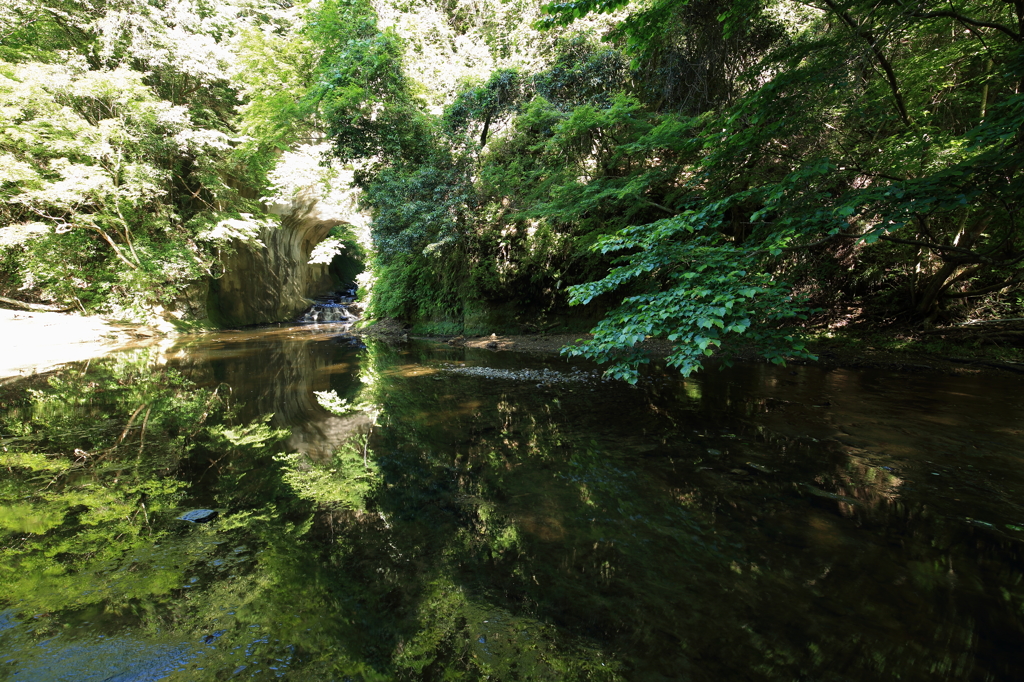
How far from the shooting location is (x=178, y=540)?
2.60m

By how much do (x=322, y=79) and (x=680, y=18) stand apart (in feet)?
30.6

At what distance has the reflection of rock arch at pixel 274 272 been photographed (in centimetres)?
1867

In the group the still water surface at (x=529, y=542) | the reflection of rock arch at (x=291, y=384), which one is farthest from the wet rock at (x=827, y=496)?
the reflection of rock arch at (x=291, y=384)

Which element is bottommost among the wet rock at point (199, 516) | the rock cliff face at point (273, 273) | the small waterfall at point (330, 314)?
the wet rock at point (199, 516)

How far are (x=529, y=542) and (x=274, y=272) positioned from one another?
22072 millimetres

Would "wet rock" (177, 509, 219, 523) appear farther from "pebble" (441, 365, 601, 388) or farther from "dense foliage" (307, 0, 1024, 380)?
"pebble" (441, 365, 601, 388)

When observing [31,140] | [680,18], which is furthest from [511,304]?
[31,140]

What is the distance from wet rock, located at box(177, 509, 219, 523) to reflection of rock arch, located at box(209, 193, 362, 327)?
57.4 feet

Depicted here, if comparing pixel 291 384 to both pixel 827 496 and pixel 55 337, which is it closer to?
pixel 827 496

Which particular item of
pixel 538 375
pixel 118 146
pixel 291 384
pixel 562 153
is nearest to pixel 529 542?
pixel 538 375

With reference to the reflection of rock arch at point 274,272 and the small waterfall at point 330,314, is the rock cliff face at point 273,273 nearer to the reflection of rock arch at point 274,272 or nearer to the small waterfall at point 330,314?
the reflection of rock arch at point 274,272

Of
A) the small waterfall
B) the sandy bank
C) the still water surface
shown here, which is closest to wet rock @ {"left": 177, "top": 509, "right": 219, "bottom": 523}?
the still water surface

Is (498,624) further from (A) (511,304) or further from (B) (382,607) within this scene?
(A) (511,304)

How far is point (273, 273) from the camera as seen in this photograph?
20.7 metres
